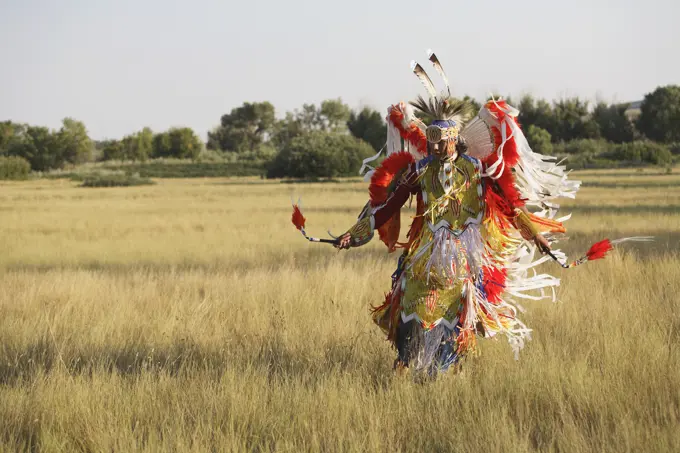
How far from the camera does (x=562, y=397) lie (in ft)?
15.3

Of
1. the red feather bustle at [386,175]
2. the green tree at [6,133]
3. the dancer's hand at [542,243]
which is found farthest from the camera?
the green tree at [6,133]

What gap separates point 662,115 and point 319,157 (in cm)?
3032

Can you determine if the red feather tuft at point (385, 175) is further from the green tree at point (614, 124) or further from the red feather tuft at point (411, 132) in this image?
the green tree at point (614, 124)

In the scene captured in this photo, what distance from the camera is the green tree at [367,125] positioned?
69.4 metres

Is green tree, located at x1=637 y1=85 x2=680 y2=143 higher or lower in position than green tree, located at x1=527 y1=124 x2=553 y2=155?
higher

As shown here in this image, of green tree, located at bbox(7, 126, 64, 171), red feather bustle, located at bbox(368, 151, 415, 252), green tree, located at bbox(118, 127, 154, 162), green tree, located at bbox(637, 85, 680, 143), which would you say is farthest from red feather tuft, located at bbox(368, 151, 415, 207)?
green tree, located at bbox(118, 127, 154, 162)

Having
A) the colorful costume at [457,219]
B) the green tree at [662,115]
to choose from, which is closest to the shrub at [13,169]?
the green tree at [662,115]

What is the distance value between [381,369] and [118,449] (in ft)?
6.64

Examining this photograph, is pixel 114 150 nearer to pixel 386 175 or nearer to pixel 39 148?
pixel 39 148

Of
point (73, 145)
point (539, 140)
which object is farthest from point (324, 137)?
point (73, 145)

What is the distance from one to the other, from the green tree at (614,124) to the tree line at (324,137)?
0.08 meters

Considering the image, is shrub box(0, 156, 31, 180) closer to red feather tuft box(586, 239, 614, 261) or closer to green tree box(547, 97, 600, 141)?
green tree box(547, 97, 600, 141)

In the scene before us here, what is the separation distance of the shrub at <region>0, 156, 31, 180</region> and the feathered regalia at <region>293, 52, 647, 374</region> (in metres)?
49.1

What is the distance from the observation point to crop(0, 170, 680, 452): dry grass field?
4285 millimetres
